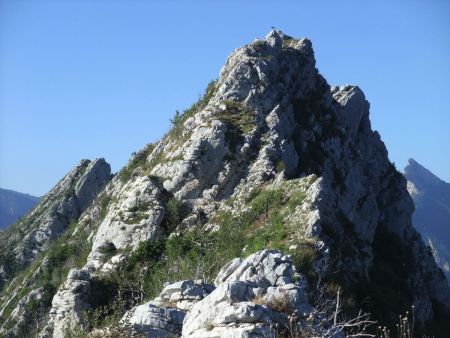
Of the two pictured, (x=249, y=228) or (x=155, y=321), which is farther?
(x=249, y=228)

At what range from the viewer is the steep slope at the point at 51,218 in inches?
2761

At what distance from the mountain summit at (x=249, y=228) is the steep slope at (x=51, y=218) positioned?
2160cm

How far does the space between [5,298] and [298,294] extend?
43.6 meters

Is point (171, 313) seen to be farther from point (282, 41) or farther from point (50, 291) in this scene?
point (282, 41)

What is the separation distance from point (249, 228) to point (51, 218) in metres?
47.3

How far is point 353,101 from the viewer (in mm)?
58531

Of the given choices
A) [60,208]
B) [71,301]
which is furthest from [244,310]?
[60,208]

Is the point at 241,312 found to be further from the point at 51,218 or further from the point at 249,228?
the point at 51,218

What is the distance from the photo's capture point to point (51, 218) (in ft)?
244

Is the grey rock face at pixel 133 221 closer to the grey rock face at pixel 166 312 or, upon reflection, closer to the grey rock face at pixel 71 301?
the grey rock face at pixel 71 301

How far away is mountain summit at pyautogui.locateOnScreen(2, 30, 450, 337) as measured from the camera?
733 inches

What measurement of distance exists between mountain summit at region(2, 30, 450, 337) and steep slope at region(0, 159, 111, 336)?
21.6 m

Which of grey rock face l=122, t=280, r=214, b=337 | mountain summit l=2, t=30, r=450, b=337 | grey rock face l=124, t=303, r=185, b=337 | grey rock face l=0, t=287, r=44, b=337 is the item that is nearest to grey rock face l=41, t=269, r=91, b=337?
mountain summit l=2, t=30, r=450, b=337

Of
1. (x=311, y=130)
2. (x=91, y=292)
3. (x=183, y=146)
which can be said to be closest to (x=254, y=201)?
(x=183, y=146)
